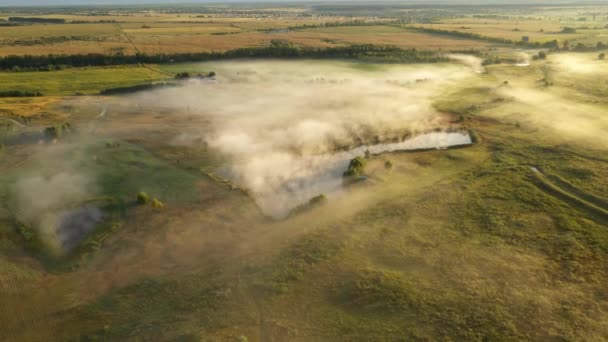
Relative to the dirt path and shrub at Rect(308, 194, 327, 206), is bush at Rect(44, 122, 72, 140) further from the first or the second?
the dirt path

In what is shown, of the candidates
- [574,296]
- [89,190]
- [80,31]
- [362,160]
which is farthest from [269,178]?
[80,31]

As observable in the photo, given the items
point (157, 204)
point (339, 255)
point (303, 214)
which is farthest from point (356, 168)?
point (157, 204)

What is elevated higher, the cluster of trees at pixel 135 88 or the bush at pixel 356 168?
the cluster of trees at pixel 135 88

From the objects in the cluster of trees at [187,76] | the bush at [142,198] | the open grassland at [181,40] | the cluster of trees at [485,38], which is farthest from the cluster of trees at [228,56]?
the bush at [142,198]

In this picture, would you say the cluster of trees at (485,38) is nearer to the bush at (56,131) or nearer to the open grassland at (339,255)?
the open grassland at (339,255)

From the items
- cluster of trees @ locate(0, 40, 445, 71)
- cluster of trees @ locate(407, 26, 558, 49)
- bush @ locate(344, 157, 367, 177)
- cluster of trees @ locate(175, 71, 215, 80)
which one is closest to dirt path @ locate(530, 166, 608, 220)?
bush @ locate(344, 157, 367, 177)

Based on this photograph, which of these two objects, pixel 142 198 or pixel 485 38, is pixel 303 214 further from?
pixel 485 38
